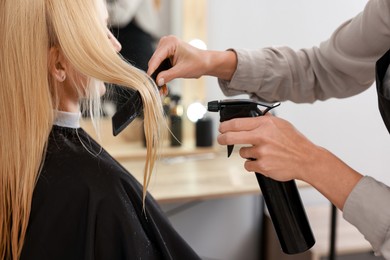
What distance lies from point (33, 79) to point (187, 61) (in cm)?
36

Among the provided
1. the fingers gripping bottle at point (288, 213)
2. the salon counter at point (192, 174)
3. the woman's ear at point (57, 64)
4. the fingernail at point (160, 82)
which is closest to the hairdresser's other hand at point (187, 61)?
the fingernail at point (160, 82)

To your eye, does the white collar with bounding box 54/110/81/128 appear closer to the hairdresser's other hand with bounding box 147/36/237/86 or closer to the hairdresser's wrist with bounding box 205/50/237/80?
the hairdresser's other hand with bounding box 147/36/237/86

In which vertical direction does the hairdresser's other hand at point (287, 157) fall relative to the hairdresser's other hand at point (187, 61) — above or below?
below

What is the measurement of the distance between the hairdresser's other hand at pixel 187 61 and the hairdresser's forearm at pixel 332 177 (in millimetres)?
376

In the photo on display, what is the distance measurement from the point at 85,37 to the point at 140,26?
1087mm

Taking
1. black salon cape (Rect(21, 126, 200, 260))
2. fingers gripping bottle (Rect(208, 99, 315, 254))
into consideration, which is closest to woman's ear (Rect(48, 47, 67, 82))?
black salon cape (Rect(21, 126, 200, 260))

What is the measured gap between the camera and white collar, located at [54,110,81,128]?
3.41ft

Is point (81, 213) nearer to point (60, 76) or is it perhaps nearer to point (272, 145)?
point (60, 76)

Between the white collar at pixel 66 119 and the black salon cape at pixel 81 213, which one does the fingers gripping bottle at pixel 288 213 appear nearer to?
the black salon cape at pixel 81 213

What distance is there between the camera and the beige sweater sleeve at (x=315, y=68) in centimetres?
112

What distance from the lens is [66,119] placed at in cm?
105

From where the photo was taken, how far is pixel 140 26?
6.46 ft

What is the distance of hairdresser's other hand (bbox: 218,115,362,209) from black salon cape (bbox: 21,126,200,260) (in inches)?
11.8

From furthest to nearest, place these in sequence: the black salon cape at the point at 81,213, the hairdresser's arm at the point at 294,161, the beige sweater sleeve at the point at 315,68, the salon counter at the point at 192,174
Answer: the salon counter at the point at 192,174 → the beige sweater sleeve at the point at 315,68 → the black salon cape at the point at 81,213 → the hairdresser's arm at the point at 294,161
